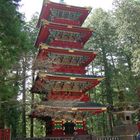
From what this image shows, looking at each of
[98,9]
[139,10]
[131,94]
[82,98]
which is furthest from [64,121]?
[98,9]

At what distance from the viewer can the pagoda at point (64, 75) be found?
736 inches

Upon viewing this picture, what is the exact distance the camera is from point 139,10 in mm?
24703

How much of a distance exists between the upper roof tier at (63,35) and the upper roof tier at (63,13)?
48.3 inches

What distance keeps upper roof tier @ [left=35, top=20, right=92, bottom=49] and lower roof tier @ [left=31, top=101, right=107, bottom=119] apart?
5.63 m

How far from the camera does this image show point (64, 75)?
20.0 metres

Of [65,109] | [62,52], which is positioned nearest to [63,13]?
[62,52]

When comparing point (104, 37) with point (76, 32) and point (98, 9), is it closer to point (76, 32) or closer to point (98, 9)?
point (98, 9)

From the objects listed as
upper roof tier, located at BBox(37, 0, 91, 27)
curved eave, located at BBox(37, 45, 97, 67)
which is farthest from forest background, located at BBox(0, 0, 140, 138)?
upper roof tier, located at BBox(37, 0, 91, 27)

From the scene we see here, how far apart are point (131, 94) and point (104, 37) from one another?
7.52m

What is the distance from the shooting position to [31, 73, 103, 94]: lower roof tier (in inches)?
772

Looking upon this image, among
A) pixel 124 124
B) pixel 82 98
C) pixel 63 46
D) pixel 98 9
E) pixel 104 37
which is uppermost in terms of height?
pixel 98 9

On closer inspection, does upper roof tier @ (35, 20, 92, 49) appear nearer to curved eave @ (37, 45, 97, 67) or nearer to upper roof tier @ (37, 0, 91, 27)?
curved eave @ (37, 45, 97, 67)

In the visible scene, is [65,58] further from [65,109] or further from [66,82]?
[65,109]

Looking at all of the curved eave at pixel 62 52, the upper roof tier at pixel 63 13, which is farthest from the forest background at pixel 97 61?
the upper roof tier at pixel 63 13
